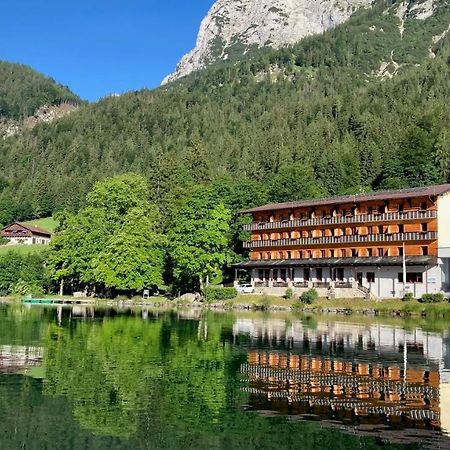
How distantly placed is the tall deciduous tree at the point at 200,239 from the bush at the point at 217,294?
3644 millimetres

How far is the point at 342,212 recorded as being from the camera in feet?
327

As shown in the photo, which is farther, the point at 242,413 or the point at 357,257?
the point at 357,257

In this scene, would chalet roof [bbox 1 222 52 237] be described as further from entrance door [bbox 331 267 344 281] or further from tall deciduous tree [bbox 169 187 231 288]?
entrance door [bbox 331 267 344 281]

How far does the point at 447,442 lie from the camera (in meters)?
19.2

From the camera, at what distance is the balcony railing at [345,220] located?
89000 millimetres

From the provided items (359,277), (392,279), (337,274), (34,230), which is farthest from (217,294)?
(34,230)

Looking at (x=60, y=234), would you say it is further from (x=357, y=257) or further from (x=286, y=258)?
(x=357, y=257)

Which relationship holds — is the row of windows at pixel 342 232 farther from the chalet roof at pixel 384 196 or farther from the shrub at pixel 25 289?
the shrub at pixel 25 289

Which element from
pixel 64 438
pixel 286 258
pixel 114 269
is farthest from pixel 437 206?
pixel 64 438

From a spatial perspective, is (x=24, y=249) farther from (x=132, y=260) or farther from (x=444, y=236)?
(x=444, y=236)

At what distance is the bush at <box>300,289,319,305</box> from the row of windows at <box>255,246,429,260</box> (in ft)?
42.1

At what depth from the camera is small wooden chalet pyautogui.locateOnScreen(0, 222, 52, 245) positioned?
574 feet

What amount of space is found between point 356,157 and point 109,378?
15159 centimetres

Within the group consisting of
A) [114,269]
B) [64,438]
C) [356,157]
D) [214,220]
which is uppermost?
[356,157]
